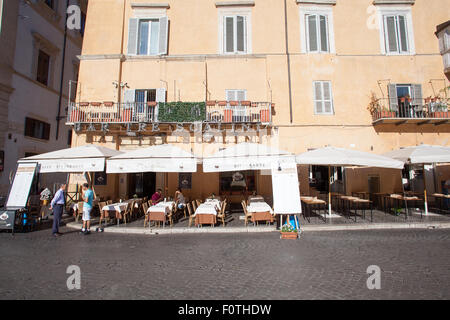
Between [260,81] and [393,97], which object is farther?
[260,81]

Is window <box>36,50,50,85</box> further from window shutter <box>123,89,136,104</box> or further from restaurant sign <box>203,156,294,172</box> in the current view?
restaurant sign <box>203,156,294,172</box>

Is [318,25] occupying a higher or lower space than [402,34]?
higher

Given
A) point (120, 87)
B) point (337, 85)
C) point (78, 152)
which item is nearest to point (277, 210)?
point (78, 152)

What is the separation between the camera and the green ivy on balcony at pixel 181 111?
1331 cm

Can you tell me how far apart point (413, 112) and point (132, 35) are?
1596cm

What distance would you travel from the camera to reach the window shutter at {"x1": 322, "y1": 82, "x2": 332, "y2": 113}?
14.2 metres

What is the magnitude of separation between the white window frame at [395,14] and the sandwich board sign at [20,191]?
17.8m

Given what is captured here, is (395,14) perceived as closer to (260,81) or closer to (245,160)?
(260,81)

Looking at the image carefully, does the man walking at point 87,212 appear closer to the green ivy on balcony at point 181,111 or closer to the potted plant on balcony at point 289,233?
the green ivy on balcony at point 181,111

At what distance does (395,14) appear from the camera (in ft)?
48.2

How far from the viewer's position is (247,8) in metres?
14.9

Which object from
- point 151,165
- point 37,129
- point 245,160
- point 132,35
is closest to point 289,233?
point 245,160

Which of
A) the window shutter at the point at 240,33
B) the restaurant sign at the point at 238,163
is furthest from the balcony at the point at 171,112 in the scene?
the restaurant sign at the point at 238,163

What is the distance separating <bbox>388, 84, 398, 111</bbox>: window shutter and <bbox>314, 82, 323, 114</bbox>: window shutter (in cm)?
357
